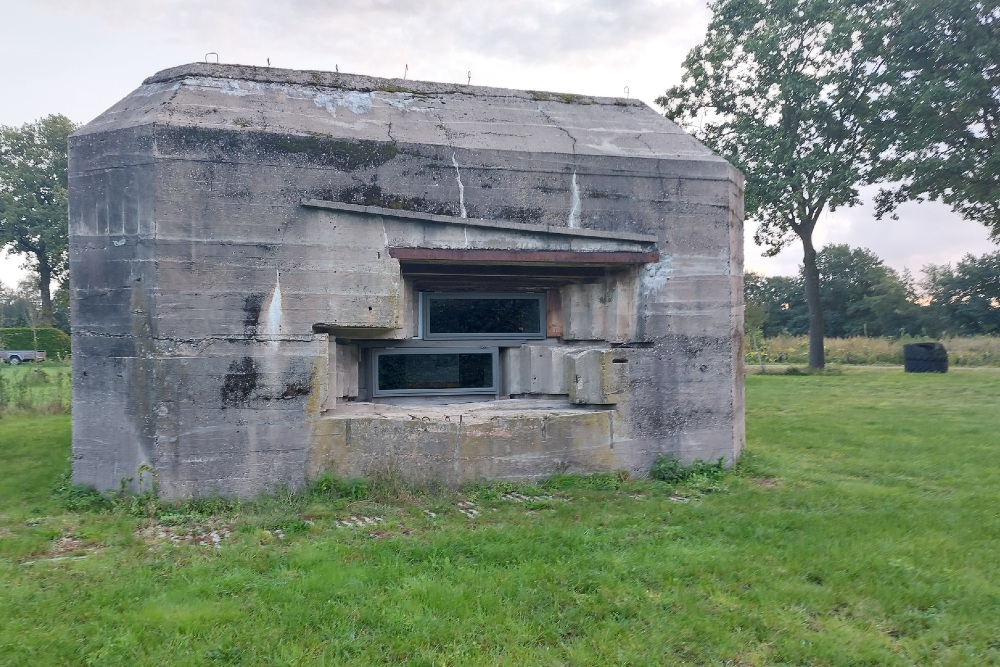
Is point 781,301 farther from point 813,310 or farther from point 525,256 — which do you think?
point 525,256

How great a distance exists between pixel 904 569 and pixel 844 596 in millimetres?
653

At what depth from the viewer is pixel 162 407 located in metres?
5.25

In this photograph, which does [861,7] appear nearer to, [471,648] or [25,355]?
[471,648]

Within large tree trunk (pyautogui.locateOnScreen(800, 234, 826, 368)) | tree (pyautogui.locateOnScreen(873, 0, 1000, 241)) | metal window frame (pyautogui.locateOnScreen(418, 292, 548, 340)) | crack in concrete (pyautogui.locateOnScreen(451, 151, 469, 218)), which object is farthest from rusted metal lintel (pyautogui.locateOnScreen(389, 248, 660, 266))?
large tree trunk (pyautogui.locateOnScreen(800, 234, 826, 368))

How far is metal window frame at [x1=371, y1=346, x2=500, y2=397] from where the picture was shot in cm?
664

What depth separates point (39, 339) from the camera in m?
27.1

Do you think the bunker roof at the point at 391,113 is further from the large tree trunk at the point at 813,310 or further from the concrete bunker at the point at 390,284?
the large tree trunk at the point at 813,310

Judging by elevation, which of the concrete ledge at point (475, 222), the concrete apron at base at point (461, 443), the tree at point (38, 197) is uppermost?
the tree at point (38, 197)

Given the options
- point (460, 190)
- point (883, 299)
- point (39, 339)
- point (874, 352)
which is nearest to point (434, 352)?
point (460, 190)

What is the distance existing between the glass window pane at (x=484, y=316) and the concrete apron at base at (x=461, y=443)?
0.89 meters

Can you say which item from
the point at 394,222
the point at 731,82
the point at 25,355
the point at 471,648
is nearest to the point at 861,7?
the point at 731,82

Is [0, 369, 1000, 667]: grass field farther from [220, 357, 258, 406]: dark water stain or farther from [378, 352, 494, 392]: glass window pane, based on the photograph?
[378, 352, 494, 392]: glass window pane

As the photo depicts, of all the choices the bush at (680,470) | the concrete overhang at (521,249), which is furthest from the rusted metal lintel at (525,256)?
the bush at (680,470)

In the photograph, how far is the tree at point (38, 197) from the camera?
33625 mm
